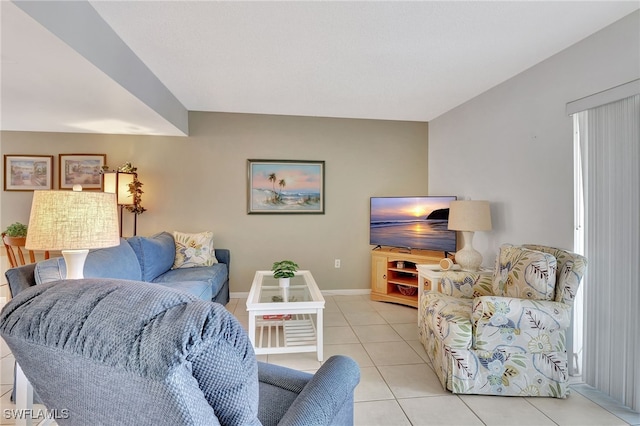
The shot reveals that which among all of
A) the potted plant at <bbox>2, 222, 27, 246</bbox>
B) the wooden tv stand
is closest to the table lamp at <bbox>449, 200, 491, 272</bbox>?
the wooden tv stand

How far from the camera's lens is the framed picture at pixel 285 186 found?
3.96m

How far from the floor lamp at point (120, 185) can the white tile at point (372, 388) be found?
3110 mm

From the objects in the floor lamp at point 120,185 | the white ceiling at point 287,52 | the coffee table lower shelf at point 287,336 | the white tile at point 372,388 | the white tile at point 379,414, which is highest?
the white ceiling at point 287,52

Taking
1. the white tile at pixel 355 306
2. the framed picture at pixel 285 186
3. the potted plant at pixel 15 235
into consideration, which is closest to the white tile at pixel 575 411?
the white tile at pixel 355 306

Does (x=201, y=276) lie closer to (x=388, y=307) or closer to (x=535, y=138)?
(x=388, y=307)

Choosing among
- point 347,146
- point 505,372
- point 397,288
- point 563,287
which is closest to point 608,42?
point 563,287

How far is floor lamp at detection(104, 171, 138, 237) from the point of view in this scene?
3.41 meters

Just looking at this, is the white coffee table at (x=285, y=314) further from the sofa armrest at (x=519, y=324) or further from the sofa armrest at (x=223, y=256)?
the sofa armrest at (x=519, y=324)

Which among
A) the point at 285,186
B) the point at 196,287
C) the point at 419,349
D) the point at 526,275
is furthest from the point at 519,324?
the point at 285,186

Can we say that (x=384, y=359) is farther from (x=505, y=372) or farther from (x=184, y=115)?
(x=184, y=115)

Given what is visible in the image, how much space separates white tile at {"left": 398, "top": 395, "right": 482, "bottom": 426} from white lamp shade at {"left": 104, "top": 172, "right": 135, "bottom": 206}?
3.40 meters

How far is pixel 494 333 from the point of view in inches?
76.1

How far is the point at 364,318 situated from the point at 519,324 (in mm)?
1653

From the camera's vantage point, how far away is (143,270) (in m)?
2.78
